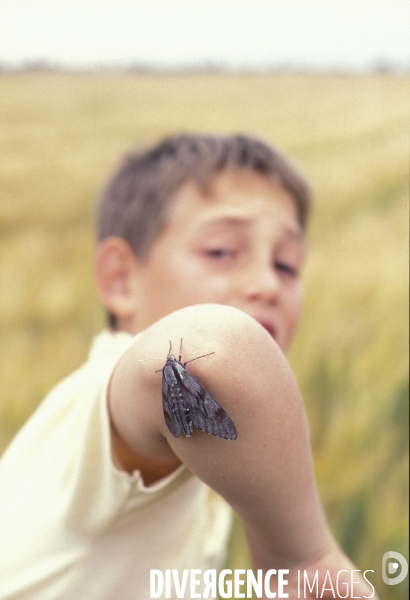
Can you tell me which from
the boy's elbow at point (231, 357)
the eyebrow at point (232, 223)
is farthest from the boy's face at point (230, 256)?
the boy's elbow at point (231, 357)

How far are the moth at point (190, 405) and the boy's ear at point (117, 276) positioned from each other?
31 centimetres

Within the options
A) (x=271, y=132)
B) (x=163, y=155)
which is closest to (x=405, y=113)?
(x=271, y=132)

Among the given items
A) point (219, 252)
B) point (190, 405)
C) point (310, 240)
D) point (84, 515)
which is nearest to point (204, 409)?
A: point (190, 405)

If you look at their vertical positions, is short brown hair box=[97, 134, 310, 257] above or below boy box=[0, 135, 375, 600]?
above

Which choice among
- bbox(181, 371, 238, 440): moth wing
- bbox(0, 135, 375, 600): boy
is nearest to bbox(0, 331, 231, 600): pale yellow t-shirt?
bbox(0, 135, 375, 600): boy

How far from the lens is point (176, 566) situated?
1.90 ft

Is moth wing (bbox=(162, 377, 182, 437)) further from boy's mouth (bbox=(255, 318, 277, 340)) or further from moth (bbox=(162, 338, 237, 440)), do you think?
boy's mouth (bbox=(255, 318, 277, 340))

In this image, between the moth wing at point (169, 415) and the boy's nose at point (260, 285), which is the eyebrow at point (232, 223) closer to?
the boy's nose at point (260, 285)

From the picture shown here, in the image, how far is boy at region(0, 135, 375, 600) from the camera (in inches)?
15.3

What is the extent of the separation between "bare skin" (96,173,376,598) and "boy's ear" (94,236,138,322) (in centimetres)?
3

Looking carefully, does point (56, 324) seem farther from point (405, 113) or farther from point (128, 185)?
point (405, 113)

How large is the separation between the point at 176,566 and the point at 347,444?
10.5 inches

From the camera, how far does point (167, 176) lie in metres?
0.69

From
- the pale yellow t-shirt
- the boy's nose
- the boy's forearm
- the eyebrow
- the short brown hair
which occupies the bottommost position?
the pale yellow t-shirt
